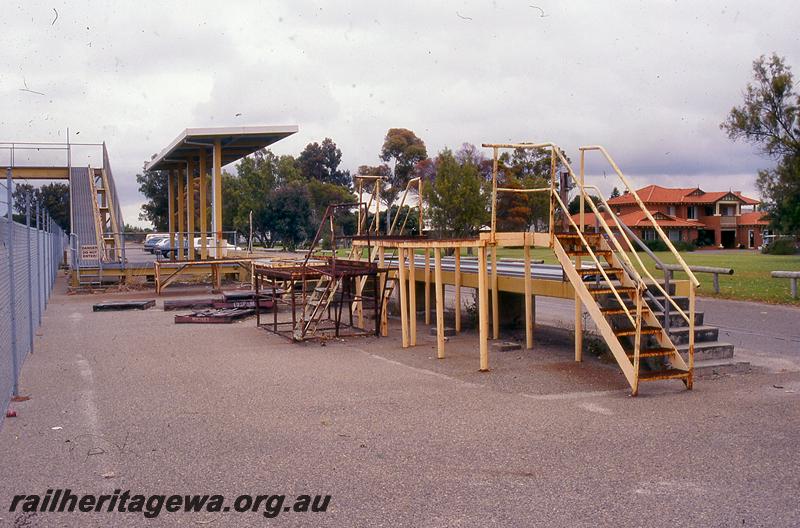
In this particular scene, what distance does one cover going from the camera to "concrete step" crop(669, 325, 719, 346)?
10.7m

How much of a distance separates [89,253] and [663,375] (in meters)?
24.0

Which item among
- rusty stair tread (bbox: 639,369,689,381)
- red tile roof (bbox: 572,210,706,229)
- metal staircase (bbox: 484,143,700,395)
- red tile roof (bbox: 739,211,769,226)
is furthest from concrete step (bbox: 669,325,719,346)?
red tile roof (bbox: 739,211,769,226)

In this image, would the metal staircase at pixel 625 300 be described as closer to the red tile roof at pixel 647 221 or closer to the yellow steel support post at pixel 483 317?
the yellow steel support post at pixel 483 317

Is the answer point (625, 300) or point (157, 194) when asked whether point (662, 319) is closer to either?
point (625, 300)

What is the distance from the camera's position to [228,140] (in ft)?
92.2

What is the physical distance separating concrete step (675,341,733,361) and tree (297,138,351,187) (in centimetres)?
7207

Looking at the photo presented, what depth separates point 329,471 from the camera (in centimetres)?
649

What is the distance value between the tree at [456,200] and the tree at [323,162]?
40.3 meters

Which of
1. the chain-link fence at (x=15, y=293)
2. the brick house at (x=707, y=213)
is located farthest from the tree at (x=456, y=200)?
the brick house at (x=707, y=213)

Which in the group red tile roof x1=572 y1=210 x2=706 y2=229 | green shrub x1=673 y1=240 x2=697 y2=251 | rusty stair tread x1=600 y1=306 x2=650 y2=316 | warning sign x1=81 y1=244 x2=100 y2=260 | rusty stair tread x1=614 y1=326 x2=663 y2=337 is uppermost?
red tile roof x1=572 y1=210 x2=706 y2=229

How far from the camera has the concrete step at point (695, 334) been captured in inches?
420

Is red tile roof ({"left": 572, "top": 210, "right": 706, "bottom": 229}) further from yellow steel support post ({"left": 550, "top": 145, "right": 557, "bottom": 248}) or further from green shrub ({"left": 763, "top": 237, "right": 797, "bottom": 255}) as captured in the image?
yellow steel support post ({"left": 550, "top": 145, "right": 557, "bottom": 248})

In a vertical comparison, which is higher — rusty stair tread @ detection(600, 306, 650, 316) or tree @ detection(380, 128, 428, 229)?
tree @ detection(380, 128, 428, 229)

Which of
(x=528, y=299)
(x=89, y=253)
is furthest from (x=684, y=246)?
(x=528, y=299)
